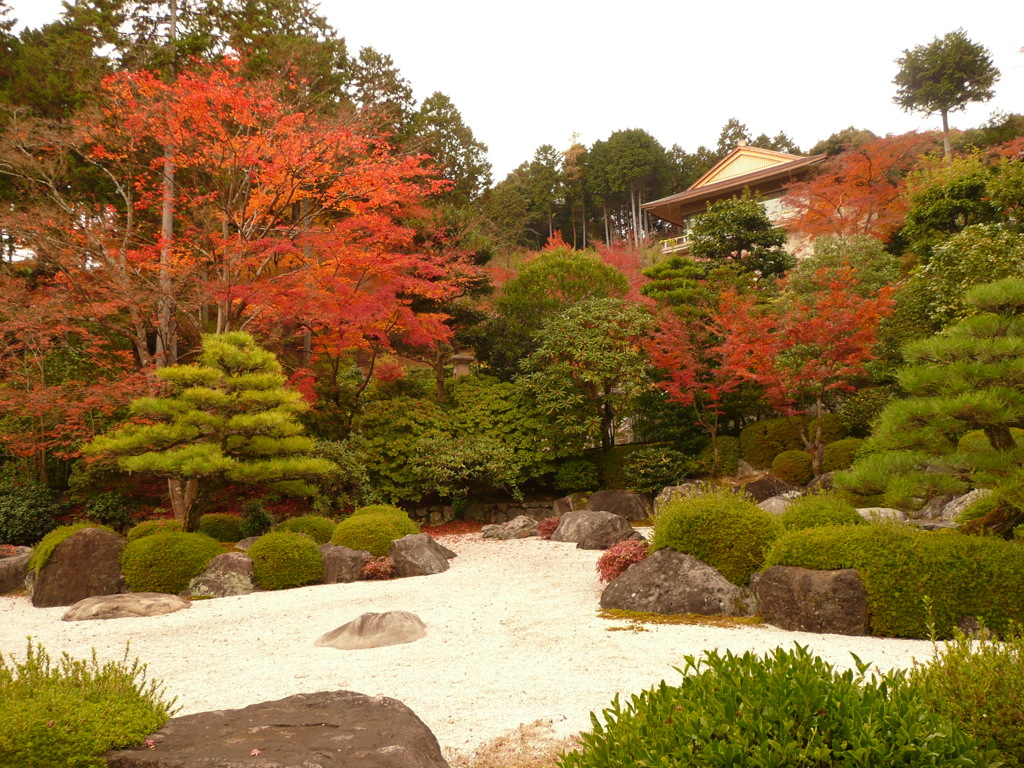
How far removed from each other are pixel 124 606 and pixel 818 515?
25.3ft

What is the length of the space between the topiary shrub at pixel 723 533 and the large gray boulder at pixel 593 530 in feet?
10.3

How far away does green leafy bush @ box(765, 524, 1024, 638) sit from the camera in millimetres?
4977

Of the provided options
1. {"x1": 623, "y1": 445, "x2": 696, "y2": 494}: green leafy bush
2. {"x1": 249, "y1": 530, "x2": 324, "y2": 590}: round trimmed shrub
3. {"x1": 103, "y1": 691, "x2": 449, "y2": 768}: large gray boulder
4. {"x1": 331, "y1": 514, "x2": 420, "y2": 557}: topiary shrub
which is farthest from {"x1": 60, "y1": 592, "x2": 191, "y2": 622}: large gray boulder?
{"x1": 623, "y1": 445, "x2": 696, "y2": 494}: green leafy bush

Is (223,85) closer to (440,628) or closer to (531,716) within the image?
(440,628)

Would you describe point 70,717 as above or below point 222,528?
above

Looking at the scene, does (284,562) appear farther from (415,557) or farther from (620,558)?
(620,558)

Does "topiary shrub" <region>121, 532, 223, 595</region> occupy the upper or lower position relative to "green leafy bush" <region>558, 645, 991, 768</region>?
lower

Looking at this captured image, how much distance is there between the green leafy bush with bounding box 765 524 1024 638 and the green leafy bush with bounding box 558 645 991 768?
11.6ft

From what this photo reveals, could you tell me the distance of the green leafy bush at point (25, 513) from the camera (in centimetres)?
1223

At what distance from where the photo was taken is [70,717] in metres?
2.65

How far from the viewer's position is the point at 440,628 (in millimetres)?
6039

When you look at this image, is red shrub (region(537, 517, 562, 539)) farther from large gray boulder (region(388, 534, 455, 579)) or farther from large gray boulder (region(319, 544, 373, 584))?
large gray boulder (region(319, 544, 373, 584))

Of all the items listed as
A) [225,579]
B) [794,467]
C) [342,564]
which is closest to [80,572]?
[225,579]

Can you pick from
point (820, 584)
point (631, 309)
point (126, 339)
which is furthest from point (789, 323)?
point (126, 339)
